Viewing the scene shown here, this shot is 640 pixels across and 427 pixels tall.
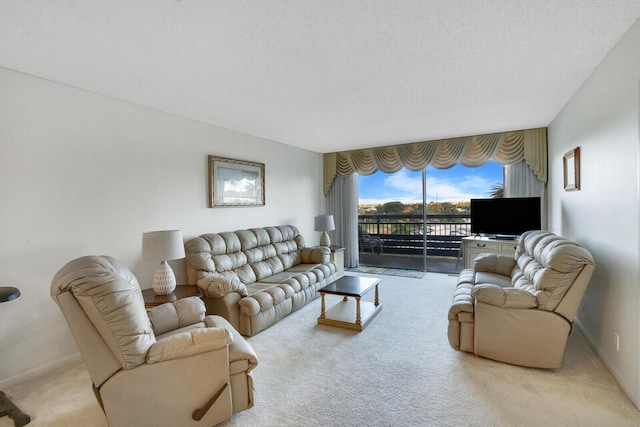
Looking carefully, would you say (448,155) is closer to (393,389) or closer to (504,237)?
(504,237)

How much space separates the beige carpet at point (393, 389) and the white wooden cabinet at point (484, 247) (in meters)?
1.60

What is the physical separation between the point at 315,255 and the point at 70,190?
3.15 m

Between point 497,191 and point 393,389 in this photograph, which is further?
point 497,191

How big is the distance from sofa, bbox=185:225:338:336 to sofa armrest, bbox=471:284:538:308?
80.4 inches

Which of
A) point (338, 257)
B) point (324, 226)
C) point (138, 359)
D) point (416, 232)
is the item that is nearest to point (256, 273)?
point (324, 226)

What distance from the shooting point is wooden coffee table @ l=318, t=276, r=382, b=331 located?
10.7 feet

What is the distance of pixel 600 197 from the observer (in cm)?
256

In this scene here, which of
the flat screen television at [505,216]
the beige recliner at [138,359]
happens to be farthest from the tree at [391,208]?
the beige recliner at [138,359]

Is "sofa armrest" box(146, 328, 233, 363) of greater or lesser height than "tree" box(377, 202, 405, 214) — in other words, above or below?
below

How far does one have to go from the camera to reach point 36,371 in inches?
97.1

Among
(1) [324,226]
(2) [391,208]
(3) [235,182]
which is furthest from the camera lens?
(2) [391,208]

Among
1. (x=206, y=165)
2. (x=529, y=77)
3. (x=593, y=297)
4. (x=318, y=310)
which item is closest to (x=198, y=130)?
(x=206, y=165)

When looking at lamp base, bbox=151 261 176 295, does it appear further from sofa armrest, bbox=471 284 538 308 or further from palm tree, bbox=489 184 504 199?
palm tree, bbox=489 184 504 199

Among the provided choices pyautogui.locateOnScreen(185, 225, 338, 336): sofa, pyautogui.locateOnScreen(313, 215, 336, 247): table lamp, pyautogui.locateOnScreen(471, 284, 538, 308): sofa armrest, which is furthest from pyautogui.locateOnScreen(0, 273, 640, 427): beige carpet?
pyautogui.locateOnScreen(313, 215, 336, 247): table lamp
